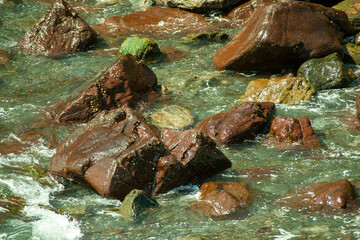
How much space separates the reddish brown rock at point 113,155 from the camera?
6020 mm

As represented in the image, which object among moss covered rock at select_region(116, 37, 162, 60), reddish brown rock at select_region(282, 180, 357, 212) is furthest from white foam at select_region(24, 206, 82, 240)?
moss covered rock at select_region(116, 37, 162, 60)

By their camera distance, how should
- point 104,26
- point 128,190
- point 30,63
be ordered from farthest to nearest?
point 104,26, point 30,63, point 128,190

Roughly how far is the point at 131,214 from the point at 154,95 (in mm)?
4534

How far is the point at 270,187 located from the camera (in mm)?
6055

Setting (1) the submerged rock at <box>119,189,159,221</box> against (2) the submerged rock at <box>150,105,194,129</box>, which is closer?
(1) the submerged rock at <box>119,189,159,221</box>

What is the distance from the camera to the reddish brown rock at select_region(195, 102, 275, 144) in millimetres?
7527

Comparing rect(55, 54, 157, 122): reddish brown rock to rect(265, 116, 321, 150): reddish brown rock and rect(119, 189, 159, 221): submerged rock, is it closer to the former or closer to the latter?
rect(265, 116, 321, 150): reddish brown rock

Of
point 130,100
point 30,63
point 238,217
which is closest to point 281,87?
point 130,100

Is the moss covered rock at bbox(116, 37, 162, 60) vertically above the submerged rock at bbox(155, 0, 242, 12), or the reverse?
the submerged rock at bbox(155, 0, 242, 12)

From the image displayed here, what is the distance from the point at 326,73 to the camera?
31.2ft

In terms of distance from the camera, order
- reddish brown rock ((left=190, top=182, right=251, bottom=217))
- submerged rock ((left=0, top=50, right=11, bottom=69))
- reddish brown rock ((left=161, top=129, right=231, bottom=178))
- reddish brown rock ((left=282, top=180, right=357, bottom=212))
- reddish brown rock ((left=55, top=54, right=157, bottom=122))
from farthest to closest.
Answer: submerged rock ((left=0, top=50, right=11, bottom=69)) < reddish brown rock ((left=55, top=54, right=157, bottom=122)) < reddish brown rock ((left=161, top=129, right=231, bottom=178)) < reddish brown rock ((left=190, top=182, right=251, bottom=217)) < reddish brown rock ((left=282, top=180, right=357, bottom=212))

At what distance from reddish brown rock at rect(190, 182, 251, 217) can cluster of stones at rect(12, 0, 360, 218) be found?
14mm

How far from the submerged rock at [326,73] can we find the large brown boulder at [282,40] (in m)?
0.49

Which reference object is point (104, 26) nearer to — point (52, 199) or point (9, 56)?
point (9, 56)
